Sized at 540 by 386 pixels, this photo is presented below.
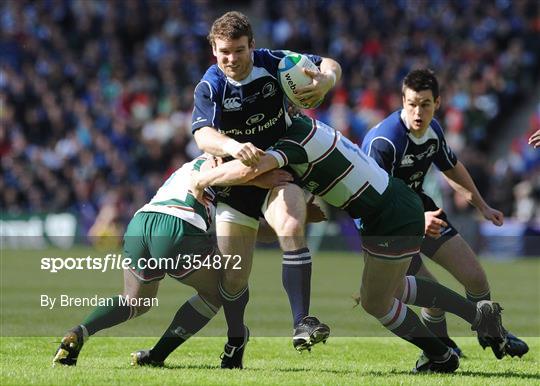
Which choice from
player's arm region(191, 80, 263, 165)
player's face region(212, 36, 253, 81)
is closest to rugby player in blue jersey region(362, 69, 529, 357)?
player's face region(212, 36, 253, 81)

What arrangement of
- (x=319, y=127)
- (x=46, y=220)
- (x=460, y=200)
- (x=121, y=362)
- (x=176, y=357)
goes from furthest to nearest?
(x=46, y=220) → (x=460, y=200) → (x=176, y=357) → (x=121, y=362) → (x=319, y=127)

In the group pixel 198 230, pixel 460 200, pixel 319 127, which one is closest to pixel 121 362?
pixel 198 230

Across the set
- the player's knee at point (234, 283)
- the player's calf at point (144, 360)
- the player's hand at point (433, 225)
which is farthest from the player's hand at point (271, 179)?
the player's calf at point (144, 360)

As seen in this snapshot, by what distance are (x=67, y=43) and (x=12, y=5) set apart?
189 cm

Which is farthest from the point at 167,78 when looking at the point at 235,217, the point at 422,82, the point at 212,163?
the point at 212,163

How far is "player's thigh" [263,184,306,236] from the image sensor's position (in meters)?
7.29

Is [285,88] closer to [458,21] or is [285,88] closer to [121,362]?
[121,362]

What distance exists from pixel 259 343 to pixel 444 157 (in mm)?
2414

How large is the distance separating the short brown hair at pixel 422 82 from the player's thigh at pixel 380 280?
173 centimetres

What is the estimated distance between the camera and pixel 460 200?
22.1 metres

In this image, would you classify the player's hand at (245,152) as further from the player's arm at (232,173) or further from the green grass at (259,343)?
the green grass at (259,343)

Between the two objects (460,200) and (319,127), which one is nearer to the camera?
(319,127)

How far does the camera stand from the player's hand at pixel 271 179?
288 inches

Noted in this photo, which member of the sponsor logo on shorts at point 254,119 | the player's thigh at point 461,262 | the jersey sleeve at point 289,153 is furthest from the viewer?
the player's thigh at point 461,262
